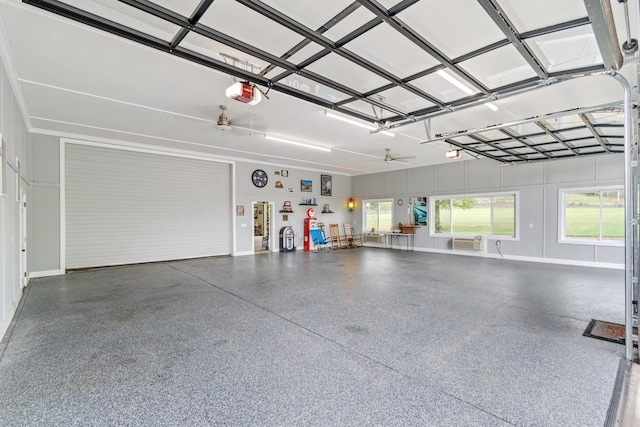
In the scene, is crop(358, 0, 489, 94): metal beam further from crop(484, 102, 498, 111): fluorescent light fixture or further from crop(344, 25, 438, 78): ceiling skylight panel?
crop(484, 102, 498, 111): fluorescent light fixture

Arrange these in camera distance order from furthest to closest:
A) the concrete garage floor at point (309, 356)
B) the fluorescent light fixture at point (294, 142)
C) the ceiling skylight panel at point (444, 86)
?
the fluorescent light fixture at point (294, 142), the ceiling skylight panel at point (444, 86), the concrete garage floor at point (309, 356)

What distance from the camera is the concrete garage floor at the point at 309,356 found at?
2.09 metres

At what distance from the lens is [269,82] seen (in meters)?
3.85

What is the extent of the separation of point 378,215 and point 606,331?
10032mm

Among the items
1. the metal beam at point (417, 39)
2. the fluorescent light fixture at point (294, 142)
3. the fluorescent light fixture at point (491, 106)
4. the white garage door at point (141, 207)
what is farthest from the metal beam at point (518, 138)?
the white garage door at point (141, 207)

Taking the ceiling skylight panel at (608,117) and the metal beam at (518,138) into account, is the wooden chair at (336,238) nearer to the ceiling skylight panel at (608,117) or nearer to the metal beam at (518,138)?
the metal beam at (518,138)

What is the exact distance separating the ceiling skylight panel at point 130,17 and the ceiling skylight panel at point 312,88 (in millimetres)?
1476

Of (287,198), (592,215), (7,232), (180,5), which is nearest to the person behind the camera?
(180,5)

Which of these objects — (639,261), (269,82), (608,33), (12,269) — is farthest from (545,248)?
(12,269)

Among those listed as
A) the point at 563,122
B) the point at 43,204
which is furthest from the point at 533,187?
the point at 43,204

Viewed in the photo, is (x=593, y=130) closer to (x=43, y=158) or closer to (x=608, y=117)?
(x=608, y=117)

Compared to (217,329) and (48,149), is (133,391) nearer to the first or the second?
(217,329)

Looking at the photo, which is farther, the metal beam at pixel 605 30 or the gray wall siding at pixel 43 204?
the gray wall siding at pixel 43 204

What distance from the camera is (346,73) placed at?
13.0 ft
